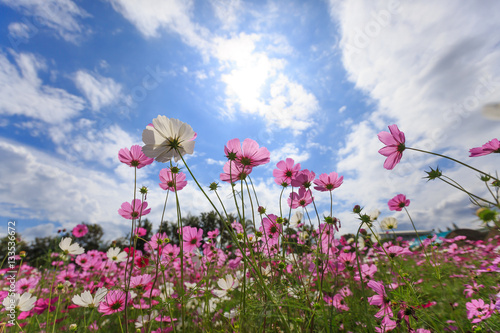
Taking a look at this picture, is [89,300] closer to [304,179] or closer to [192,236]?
[192,236]

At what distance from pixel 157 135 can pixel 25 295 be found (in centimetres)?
165

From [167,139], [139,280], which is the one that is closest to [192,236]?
[139,280]

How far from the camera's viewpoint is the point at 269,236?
69.3 inches

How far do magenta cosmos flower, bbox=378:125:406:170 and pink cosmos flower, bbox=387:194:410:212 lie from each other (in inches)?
34.4

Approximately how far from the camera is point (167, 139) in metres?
1.03

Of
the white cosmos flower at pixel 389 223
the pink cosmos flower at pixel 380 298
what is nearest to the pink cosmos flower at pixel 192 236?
the pink cosmos flower at pixel 380 298

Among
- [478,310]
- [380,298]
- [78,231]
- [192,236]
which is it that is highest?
[78,231]

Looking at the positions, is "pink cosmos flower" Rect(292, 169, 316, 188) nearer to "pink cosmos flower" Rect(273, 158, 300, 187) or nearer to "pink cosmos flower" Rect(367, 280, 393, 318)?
"pink cosmos flower" Rect(273, 158, 300, 187)

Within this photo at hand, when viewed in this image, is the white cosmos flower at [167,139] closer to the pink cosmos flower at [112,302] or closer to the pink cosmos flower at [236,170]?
the pink cosmos flower at [236,170]

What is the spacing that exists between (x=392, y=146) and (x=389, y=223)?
6.09 feet

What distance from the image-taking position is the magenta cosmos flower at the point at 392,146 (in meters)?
1.25

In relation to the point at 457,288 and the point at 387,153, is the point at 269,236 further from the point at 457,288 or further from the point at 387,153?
the point at 457,288

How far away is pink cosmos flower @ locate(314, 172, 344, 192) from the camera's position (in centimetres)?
158

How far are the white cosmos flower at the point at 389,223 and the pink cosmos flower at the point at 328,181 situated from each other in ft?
5.07
